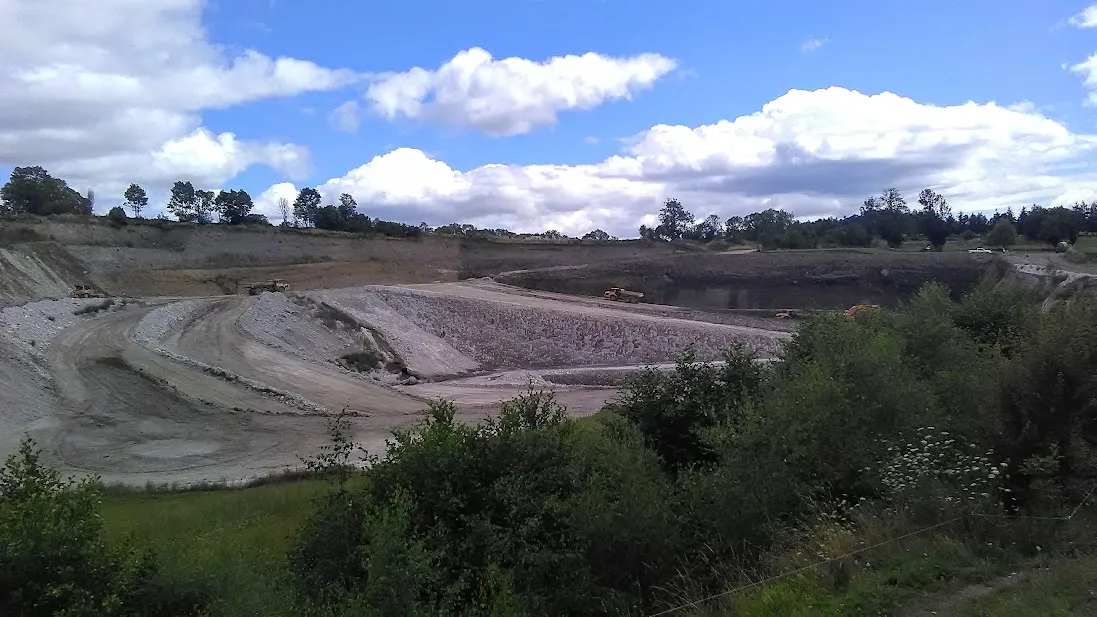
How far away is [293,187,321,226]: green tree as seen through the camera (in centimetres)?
13400

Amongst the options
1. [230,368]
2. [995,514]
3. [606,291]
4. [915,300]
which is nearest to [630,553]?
[995,514]

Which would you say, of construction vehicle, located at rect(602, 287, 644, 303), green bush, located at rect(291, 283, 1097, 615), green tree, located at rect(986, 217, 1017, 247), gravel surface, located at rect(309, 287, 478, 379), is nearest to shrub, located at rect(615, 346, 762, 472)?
green bush, located at rect(291, 283, 1097, 615)

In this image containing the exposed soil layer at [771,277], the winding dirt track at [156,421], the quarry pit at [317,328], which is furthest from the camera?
the exposed soil layer at [771,277]

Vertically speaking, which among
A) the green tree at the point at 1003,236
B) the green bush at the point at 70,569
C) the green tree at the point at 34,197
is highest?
the green tree at the point at 34,197

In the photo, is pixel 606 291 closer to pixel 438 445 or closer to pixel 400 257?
pixel 400 257

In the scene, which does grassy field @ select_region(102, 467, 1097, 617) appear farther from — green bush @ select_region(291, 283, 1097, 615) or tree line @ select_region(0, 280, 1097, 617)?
green bush @ select_region(291, 283, 1097, 615)

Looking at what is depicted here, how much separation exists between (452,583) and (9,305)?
4681 centimetres


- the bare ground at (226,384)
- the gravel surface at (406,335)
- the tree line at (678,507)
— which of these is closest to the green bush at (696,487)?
the tree line at (678,507)

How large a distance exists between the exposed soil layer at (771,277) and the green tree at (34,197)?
190ft

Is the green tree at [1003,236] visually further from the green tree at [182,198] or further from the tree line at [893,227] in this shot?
the green tree at [182,198]

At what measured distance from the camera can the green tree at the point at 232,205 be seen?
120250 millimetres

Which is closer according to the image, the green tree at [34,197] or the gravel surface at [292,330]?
the gravel surface at [292,330]

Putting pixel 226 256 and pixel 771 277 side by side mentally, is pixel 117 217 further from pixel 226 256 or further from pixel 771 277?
pixel 771 277

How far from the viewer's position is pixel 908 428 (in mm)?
11992
